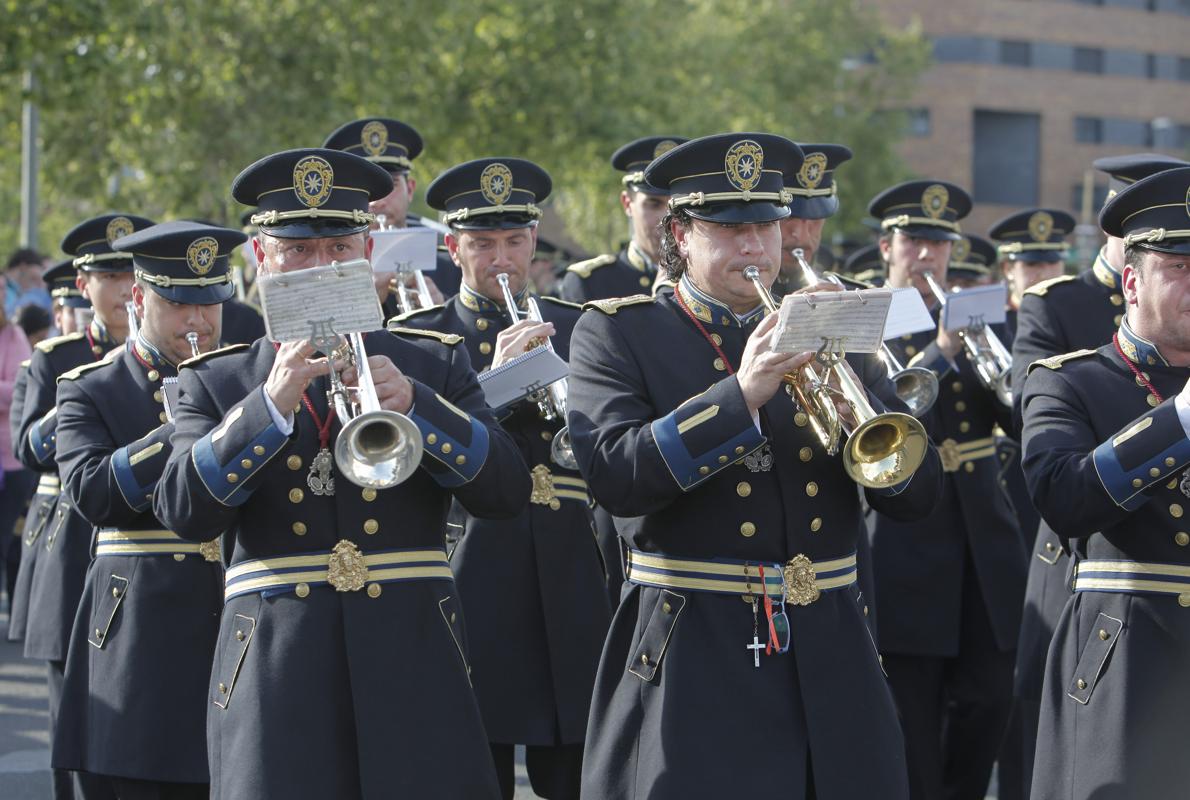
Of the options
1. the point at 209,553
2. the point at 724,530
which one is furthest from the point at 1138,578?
the point at 209,553

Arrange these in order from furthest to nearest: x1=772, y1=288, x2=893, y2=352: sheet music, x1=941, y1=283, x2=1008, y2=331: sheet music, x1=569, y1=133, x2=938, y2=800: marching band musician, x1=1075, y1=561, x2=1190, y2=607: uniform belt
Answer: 1. x1=941, y1=283, x2=1008, y2=331: sheet music
2. x1=1075, y1=561, x2=1190, y2=607: uniform belt
3. x1=569, y1=133, x2=938, y2=800: marching band musician
4. x1=772, y1=288, x2=893, y2=352: sheet music

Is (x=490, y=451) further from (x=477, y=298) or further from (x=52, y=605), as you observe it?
(x=52, y=605)

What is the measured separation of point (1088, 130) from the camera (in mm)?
69938

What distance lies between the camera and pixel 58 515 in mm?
7734

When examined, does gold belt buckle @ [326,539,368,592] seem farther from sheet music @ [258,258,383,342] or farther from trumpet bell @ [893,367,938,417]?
trumpet bell @ [893,367,938,417]

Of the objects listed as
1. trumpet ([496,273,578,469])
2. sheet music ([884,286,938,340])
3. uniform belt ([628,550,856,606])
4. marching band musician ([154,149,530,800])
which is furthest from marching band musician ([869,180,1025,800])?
marching band musician ([154,149,530,800])

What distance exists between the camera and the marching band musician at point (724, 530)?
4.75m

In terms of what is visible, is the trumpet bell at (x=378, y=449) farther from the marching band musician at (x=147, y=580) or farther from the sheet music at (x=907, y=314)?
the sheet music at (x=907, y=314)

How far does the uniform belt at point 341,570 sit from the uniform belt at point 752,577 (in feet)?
2.11

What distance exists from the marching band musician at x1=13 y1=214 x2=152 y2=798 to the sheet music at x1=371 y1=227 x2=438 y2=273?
3.48 ft

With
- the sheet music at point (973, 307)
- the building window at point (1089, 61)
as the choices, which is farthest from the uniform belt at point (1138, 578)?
the building window at point (1089, 61)

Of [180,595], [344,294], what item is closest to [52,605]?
[180,595]

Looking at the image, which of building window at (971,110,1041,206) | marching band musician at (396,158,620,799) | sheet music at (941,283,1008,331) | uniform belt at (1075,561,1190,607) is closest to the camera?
uniform belt at (1075,561,1190,607)

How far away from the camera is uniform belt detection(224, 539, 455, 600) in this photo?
4758 millimetres
